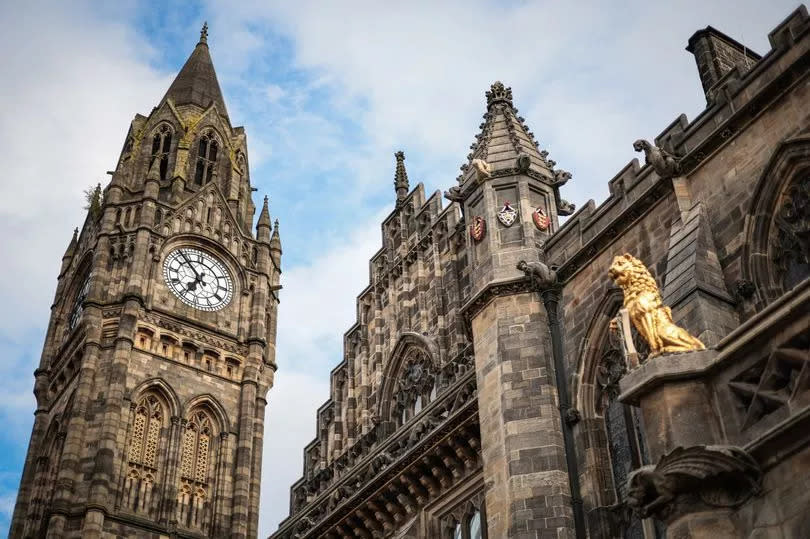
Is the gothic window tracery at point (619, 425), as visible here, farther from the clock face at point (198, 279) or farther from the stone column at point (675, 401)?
the clock face at point (198, 279)

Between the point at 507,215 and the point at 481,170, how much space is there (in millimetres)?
1196

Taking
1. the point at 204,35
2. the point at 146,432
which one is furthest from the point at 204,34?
the point at 146,432

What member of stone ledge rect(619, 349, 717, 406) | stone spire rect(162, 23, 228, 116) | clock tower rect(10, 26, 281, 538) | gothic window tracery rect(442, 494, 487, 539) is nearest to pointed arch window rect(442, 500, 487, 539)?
gothic window tracery rect(442, 494, 487, 539)

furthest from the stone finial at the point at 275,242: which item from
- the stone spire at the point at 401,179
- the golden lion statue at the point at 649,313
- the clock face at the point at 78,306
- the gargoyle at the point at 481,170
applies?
the golden lion statue at the point at 649,313

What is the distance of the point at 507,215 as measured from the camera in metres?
23.2

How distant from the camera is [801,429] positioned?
38.0 feet

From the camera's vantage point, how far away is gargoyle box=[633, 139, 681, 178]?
19.4 meters

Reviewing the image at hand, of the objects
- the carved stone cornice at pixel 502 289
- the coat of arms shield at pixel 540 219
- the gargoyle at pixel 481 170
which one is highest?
the gargoyle at pixel 481 170

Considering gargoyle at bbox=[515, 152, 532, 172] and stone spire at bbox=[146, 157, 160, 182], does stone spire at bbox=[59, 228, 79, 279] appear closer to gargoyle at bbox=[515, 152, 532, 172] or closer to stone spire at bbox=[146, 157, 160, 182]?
stone spire at bbox=[146, 157, 160, 182]

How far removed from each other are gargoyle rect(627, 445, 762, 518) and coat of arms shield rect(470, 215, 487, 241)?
1095 centimetres

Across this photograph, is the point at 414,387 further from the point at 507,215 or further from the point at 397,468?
the point at 507,215

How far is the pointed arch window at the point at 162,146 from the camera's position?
56219mm

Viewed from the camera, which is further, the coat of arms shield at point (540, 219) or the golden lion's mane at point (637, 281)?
the coat of arms shield at point (540, 219)

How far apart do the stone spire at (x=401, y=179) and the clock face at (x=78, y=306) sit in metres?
22.6
